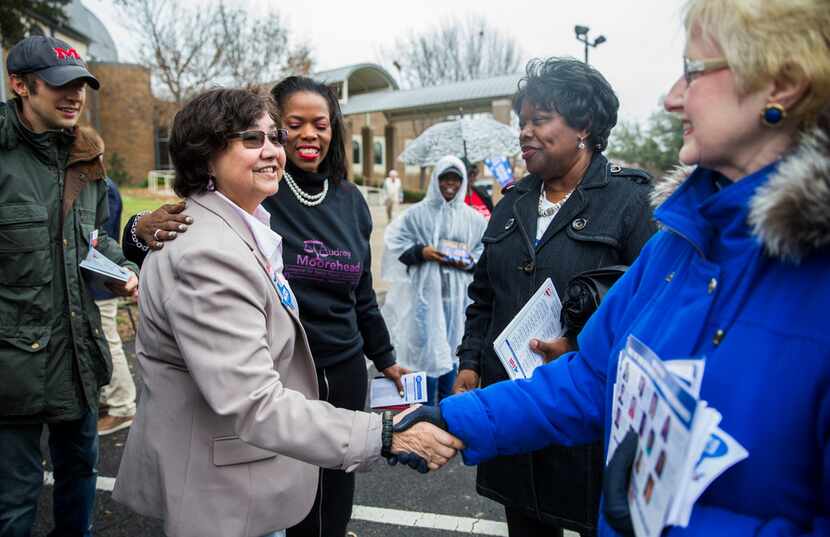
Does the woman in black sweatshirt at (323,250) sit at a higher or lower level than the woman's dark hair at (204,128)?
lower

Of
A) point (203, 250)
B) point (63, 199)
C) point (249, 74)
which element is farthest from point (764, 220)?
point (249, 74)

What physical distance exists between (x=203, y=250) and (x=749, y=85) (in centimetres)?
138

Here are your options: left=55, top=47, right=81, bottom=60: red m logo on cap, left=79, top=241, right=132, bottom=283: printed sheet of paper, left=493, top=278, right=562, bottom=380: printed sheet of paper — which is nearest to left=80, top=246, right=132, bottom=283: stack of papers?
left=79, top=241, right=132, bottom=283: printed sheet of paper

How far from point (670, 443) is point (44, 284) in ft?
A: 8.38

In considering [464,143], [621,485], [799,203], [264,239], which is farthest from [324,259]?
[464,143]

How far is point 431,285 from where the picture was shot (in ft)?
16.6

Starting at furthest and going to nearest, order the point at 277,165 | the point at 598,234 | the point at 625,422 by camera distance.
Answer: the point at 598,234 < the point at 277,165 < the point at 625,422

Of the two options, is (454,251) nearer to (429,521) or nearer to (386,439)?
(429,521)

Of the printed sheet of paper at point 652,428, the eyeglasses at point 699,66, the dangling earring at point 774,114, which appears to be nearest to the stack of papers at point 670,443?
the printed sheet of paper at point 652,428

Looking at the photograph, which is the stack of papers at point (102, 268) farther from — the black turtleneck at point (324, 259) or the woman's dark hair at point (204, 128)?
the woman's dark hair at point (204, 128)

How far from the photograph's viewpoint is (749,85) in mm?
1132

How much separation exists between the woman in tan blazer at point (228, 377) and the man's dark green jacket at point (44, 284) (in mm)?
905

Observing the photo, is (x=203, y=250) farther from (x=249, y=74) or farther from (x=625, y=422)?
(x=249, y=74)

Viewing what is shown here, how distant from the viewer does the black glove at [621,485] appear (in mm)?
1246
